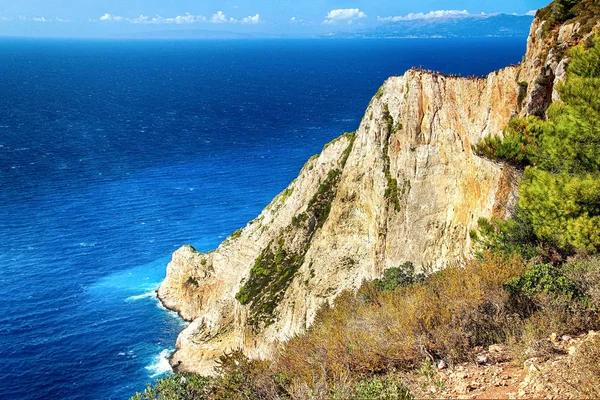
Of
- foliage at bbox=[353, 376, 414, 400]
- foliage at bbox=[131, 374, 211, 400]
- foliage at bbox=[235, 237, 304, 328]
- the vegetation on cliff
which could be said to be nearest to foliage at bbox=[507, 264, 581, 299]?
the vegetation on cliff

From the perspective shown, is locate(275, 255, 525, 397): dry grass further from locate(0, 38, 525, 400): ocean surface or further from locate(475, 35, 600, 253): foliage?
locate(0, 38, 525, 400): ocean surface

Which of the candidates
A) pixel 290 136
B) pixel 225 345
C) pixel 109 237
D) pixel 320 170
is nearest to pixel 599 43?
pixel 320 170

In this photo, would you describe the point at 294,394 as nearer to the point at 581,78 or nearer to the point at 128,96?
the point at 581,78

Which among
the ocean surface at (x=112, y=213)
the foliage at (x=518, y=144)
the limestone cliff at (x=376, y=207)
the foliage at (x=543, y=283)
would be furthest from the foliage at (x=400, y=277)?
the ocean surface at (x=112, y=213)

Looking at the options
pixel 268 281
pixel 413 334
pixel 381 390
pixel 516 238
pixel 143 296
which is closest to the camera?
pixel 381 390

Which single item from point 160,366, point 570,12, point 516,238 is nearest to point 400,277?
point 516,238

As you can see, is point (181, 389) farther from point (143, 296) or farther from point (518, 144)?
point (143, 296)
